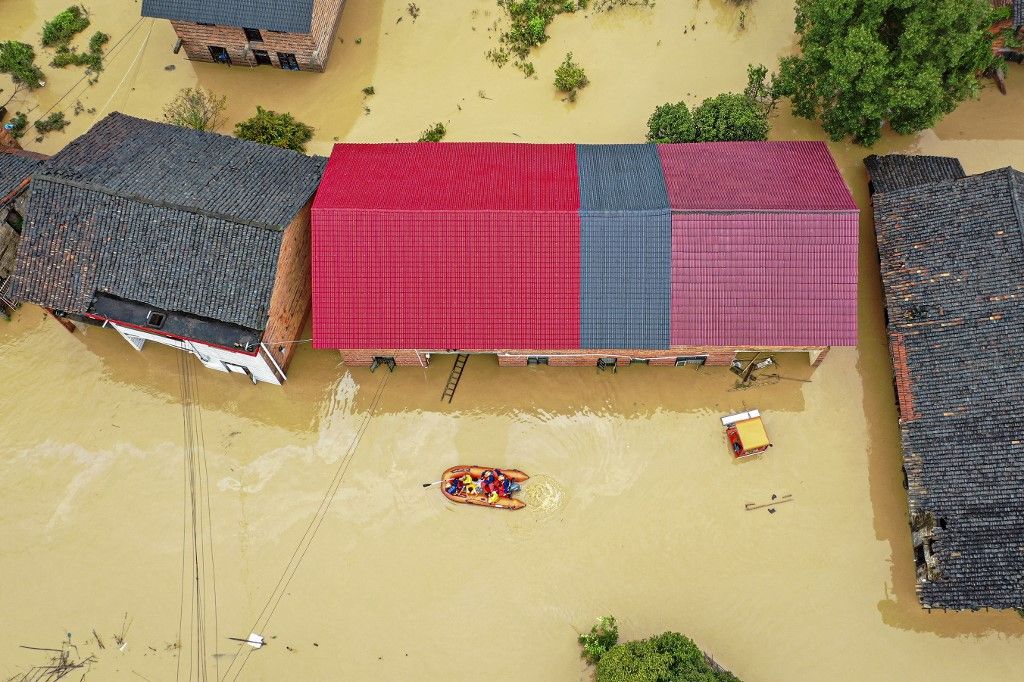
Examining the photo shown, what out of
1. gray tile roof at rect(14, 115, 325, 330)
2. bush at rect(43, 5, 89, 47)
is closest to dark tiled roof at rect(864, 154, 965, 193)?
gray tile roof at rect(14, 115, 325, 330)

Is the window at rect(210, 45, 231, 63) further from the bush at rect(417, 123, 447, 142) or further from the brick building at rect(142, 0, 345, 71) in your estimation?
the bush at rect(417, 123, 447, 142)

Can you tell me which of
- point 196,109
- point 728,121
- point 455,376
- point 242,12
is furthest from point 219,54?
point 728,121

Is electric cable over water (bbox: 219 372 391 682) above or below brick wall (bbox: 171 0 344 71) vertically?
below

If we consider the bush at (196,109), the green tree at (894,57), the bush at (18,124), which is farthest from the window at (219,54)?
the green tree at (894,57)

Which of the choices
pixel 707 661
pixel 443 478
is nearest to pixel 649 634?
pixel 707 661

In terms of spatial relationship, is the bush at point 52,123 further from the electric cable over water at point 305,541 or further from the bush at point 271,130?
the electric cable over water at point 305,541

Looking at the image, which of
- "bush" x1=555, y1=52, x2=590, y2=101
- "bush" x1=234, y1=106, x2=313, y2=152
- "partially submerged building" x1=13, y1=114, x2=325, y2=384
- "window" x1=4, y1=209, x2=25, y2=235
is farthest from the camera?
"bush" x1=555, y1=52, x2=590, y2=101
